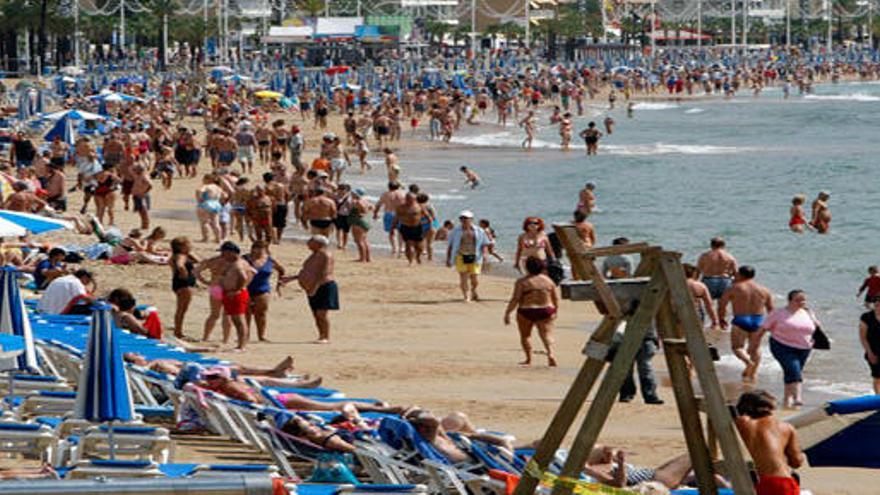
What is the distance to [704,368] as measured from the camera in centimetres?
713

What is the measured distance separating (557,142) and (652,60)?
49589 millimetres

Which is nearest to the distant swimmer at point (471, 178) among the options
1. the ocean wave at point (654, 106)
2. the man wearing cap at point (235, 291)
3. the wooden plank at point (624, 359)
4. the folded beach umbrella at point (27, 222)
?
the man wearing cap at point (235, 291)

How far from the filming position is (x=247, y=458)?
35.3 feet

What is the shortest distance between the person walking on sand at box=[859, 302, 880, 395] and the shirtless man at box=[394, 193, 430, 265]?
9609 millimetres

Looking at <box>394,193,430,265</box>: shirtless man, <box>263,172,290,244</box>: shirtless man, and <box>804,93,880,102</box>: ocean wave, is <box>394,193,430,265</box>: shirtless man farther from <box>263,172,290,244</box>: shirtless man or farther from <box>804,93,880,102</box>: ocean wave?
<box>804,93,880,102</box>: ocean wave

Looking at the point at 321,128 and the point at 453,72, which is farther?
the point at 453,72

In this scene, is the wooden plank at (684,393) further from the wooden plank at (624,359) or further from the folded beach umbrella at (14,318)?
the folded beach umbrella at (14,318)

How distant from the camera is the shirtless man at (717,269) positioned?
671 inches

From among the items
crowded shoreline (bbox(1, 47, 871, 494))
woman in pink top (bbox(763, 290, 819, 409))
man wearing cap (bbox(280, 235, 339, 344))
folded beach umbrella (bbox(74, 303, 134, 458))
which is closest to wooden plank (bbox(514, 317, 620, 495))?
folded beach umbrella (bbox(74, 303, 134, 458))

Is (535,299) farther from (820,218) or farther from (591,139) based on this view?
(591,139)

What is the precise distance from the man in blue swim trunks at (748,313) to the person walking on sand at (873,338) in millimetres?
1373

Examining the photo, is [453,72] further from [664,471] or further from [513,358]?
[664,471]

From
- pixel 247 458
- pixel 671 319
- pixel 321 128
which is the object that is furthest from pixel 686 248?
pixel 321 128

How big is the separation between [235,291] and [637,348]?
28.9 ft
